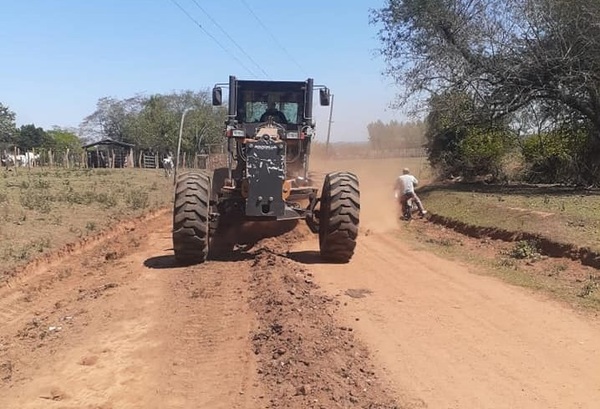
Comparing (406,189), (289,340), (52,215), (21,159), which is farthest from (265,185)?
(21,159)

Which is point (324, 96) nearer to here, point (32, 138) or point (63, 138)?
point (32, 138)

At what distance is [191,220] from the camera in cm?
1015

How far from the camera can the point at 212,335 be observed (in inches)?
272

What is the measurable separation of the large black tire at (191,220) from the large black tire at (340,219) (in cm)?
199

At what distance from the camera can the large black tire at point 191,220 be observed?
33.3 feet

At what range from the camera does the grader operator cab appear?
10.4m

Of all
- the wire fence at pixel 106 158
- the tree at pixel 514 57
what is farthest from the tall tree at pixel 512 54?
the wire fence at pixel 106 158

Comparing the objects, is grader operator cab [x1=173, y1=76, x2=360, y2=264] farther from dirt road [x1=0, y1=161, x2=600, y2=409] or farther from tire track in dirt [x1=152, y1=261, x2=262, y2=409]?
tire track in dirt [x1=152, y1=261, x2=262, y2=409]

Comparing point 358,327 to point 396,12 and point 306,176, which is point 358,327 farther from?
point 396,12

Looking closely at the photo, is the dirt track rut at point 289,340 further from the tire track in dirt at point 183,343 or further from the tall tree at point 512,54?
the tall tree at point 512,54

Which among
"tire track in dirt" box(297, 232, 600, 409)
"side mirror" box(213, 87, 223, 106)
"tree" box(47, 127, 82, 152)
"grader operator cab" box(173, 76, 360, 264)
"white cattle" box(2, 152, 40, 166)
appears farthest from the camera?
"tree" box(47, 127, 82, 152)

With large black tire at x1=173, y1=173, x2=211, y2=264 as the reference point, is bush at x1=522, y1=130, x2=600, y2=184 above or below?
above

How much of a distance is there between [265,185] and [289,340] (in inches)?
174

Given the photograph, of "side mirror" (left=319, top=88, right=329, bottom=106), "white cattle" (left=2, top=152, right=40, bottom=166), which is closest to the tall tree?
"side mirror" (left=319, top=88, right=329, bottom=106)
